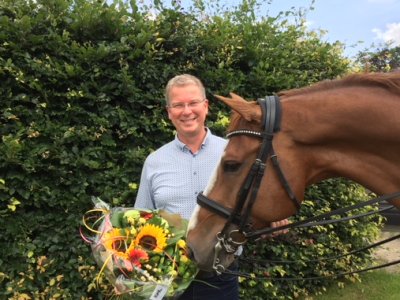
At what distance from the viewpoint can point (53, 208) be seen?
370cm

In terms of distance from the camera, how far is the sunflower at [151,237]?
2.33 meters

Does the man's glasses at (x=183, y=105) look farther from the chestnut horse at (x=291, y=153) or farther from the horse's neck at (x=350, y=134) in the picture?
the horse's neck at (x=350, y=134)

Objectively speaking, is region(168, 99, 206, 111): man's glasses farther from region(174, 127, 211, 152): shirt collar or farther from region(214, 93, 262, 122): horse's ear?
region(214, 93, 262, 122): horse's ear

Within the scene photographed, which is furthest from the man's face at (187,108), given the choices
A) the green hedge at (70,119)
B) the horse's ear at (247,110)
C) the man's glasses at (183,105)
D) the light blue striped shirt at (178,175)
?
the green hedge at (70,119)

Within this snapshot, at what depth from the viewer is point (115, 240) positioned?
7.61 feet

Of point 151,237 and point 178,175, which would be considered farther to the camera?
point 178,175

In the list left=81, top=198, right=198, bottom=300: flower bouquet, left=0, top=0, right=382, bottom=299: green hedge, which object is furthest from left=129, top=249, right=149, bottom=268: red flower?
left=0, top=0, right=382, bottom=299: green hedge

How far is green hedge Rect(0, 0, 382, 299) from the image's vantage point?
3529 millimetres

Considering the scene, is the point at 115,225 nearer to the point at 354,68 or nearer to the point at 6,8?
the point at 6,8

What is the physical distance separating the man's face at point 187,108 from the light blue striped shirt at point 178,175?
14 cm

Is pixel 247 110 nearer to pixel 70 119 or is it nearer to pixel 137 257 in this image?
pixel 137 257

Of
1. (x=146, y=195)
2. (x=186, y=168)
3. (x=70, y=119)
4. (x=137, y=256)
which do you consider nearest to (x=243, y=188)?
(x=186, y=168)

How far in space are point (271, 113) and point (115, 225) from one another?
109 centimetres

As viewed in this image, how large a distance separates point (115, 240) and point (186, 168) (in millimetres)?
661
